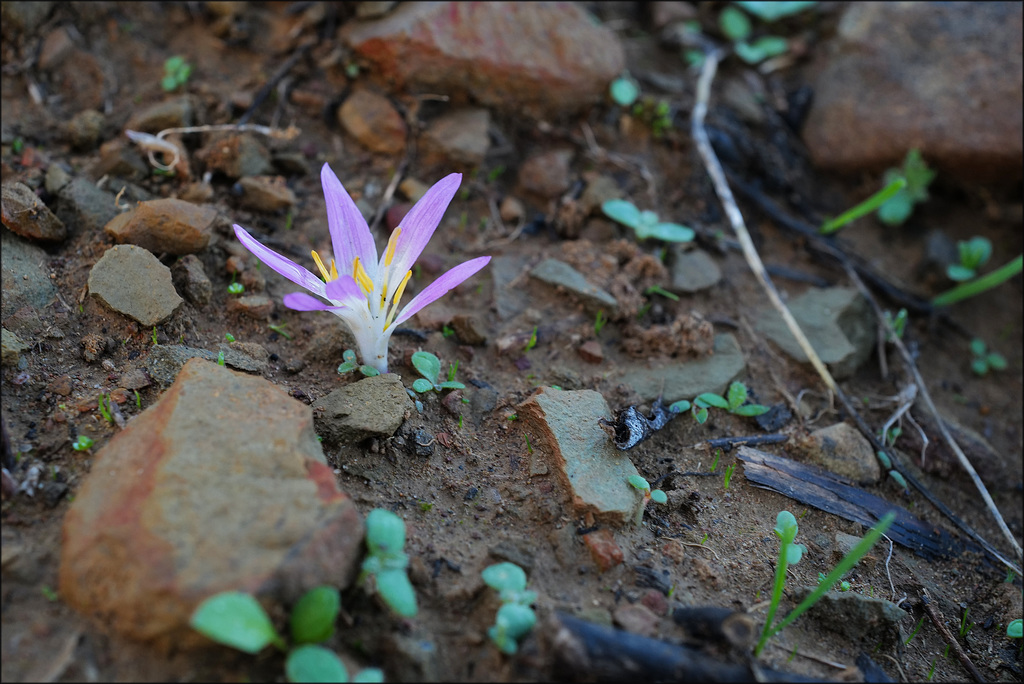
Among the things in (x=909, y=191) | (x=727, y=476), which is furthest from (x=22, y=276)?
Answer: (x=909, y=191)

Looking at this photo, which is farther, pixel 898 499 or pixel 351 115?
pixel 351 115

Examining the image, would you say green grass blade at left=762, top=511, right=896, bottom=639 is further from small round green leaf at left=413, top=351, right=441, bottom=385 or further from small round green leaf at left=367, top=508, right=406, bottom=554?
small round green leaf at left=413, top=351, right=441, bottom=385

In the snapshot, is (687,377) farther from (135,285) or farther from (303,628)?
(135,285)

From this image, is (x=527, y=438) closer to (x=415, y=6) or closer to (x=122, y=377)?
(x=122, y=377)

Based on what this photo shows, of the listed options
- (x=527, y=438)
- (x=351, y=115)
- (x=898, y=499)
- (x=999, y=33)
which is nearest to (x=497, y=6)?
(x=351, y=115)

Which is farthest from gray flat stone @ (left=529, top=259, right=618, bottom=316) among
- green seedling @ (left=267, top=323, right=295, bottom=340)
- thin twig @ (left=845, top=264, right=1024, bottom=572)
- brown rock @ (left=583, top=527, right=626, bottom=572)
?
Answer: thin twig @ (left=845, top=264, right=1024, bottom=572)
